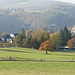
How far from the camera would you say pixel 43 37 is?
303 feet

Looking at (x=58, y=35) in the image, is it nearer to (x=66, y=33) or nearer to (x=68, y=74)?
(x=66, y=33)

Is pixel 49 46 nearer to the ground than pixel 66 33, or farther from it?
nearer to the ground

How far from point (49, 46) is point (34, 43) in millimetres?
21343

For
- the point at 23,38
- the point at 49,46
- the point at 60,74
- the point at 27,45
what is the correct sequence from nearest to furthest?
1. the point at 60,74
2. the point at 49,46
3. the point at 27,45
4. the point at 23,38

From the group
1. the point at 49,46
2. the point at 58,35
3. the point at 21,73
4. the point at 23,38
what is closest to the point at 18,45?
the point at 23,38

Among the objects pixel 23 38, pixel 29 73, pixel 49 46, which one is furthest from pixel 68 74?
pixel 23 38

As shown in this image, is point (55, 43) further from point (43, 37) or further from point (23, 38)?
point (23, 38)

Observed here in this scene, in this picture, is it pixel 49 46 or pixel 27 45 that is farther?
pixel 27 45

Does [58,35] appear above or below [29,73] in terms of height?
above

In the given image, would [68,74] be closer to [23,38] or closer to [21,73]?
[21,73]

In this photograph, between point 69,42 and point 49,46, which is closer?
point 49,46

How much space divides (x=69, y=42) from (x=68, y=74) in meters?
70.4

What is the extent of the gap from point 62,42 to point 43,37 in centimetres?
1066

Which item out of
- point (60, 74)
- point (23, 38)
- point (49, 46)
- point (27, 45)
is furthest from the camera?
point (23, 38)
